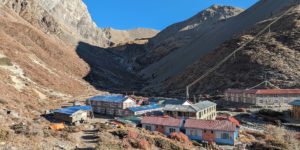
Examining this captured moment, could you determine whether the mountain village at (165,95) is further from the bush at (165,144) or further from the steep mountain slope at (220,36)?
the steep mountain slope at (220,36)

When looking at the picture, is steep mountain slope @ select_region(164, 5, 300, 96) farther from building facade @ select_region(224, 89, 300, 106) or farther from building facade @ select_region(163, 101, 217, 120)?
building facade @ select_region(163, 101, 217, 120)

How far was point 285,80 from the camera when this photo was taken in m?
74.6

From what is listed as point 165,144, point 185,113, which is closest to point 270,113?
point 185,113

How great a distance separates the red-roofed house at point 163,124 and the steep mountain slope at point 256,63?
40698mm

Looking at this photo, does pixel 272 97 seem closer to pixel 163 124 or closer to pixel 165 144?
pixel 163 124

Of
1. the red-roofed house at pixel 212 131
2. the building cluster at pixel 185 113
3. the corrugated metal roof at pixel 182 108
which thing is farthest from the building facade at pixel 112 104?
the red-roofed house at pixel 212 131

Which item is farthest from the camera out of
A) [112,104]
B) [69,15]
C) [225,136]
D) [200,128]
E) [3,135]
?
[69,15]

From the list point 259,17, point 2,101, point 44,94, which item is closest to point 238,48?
point 259,17

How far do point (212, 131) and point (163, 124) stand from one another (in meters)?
6.51

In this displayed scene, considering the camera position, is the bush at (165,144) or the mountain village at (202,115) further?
the mountain village at (202,115)

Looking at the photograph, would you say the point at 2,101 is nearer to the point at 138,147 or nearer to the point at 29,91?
the point at 29,91

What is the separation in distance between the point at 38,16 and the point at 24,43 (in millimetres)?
42461

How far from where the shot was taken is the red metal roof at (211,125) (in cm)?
3726

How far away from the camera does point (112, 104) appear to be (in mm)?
56969
